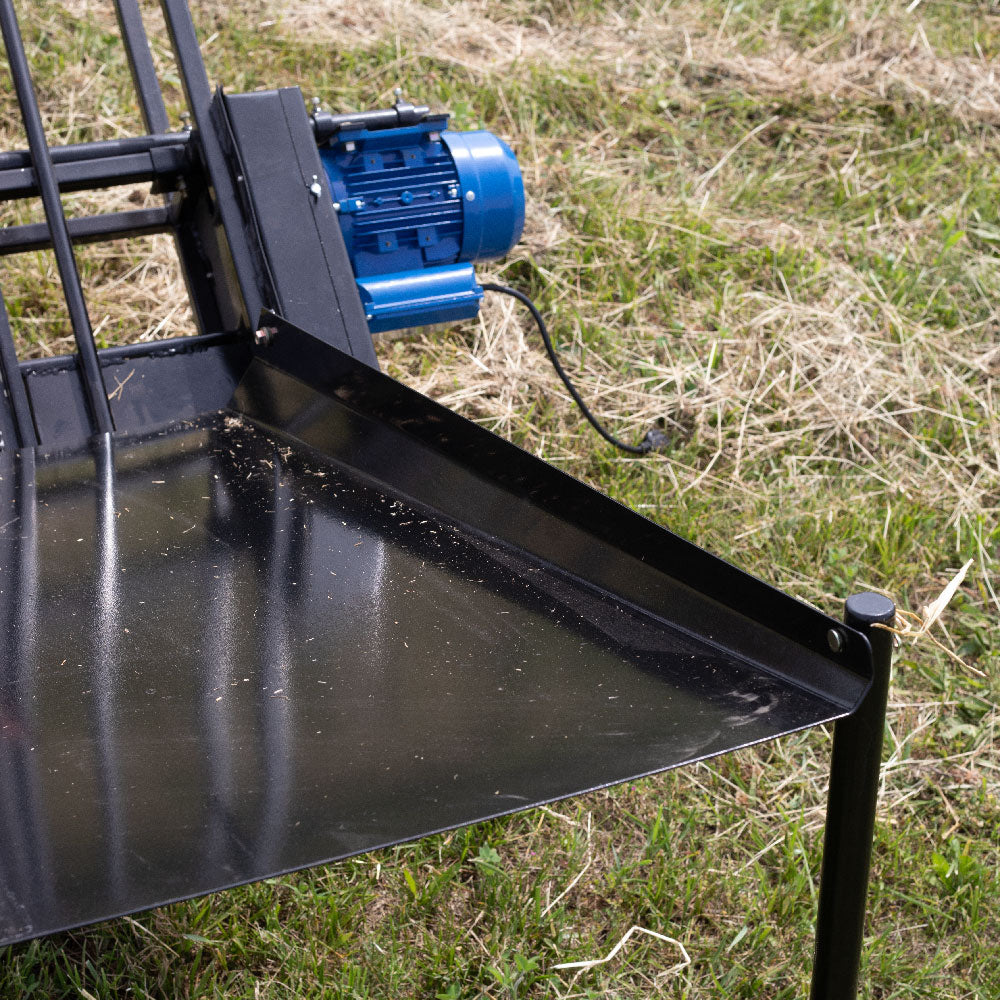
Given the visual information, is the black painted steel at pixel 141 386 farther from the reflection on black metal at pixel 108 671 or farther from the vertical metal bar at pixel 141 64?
the vertical metal bar at pixel 141 64

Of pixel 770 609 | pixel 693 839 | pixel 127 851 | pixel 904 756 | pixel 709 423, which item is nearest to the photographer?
pixel 127 851

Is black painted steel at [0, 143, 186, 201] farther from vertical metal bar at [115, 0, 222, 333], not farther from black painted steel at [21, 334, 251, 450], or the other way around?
black painted steel at [21, 334, 251, 450]

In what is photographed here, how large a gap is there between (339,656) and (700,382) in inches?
63.6

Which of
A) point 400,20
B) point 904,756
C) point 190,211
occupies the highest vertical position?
point 400,20

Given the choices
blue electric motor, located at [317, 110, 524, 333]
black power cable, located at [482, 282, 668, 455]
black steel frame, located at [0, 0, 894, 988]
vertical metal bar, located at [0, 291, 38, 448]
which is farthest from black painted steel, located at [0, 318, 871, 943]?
black power cable, located at [482, 282, 668, 455]

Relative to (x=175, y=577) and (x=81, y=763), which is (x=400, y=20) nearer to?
(x=175, y=577)

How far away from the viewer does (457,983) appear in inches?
55.2

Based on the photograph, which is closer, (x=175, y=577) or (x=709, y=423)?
(x=175, y=577)

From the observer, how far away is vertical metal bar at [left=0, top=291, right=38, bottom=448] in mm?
1431

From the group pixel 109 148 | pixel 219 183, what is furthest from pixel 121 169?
pixel 219 183

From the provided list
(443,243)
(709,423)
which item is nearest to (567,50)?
(709,423)

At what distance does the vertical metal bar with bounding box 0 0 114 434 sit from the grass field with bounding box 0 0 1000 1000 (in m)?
0.72

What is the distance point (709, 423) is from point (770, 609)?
58.4 inches

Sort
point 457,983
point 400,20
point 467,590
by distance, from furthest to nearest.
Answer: point 400,20
point 457,983
point 467,590
